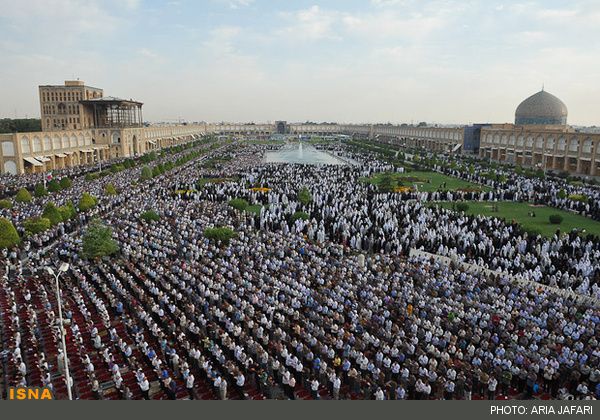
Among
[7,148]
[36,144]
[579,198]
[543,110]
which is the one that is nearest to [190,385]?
[579,198]

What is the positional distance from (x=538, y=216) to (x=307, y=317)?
59.8ft

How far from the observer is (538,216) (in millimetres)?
23453

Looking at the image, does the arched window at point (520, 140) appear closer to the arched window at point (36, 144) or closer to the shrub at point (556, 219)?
the shrub at point (556, 219)

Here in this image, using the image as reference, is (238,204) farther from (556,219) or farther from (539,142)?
(539,142)

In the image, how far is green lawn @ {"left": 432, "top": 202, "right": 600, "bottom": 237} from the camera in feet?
68.6

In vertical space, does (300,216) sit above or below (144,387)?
above

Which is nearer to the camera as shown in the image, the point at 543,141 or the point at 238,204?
the point at 238,204

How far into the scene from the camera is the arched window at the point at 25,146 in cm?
3816

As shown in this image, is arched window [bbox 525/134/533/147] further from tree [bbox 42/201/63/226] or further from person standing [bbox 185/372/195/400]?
person standing [bbox 185/372/195/400]

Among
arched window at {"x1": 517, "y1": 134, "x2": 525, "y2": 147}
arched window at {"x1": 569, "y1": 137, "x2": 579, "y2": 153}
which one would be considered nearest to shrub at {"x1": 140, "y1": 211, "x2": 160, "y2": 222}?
arched window at {"x1": 569, "y1": 137, "x2": 579, "y2": 153}

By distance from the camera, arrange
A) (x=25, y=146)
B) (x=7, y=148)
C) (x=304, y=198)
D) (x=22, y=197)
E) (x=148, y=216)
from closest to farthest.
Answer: (x=148, y=216)
(x=304, y=198)
(x=22, y=197)
(x=7, y=148)
(x=25, y=146)

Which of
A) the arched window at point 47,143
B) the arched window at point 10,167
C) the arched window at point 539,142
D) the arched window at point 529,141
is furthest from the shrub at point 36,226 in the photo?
the arched window at point 529,141

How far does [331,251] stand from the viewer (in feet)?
52.5

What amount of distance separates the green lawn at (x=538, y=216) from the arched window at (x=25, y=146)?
35.6m
